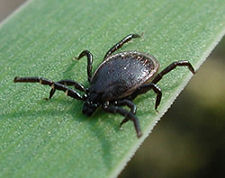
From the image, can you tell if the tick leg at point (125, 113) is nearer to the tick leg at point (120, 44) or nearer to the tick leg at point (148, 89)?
the tick leg at point (148, 89)

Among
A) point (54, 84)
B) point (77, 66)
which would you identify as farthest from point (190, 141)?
point (54, 84)

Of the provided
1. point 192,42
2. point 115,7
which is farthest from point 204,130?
point 115,7

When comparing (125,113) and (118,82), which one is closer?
(125,113)

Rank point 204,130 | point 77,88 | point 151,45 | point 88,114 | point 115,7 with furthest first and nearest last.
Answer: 1. point 204,130
2. point 115,7
3. point 151,45
4. point 77,88
5. point 88,114

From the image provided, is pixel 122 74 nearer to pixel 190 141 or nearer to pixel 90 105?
pixel 90 105

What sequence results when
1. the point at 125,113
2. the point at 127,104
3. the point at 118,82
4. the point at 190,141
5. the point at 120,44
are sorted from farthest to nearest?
the point at 190,141
the point at 120,44
the point at 118,82
the point at 127,104
the point at 125,113

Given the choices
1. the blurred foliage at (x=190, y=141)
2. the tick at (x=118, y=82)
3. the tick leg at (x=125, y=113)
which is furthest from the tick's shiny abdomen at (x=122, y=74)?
the blurred foliage at (x=190, y=141)

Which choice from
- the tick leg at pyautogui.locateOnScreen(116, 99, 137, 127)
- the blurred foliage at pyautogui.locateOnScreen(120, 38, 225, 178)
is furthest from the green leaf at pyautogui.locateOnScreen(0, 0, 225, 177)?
the blurred foliage at pyautogui.locateOnScreen(120, 38, 225, 178)

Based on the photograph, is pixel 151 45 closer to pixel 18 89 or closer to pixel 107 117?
pixel 107 117
